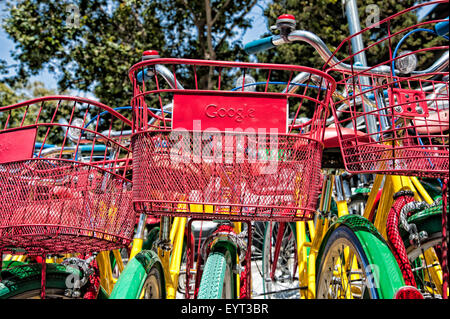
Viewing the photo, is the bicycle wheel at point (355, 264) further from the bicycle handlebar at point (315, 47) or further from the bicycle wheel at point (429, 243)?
the bicycle handlebar at point (315, 47)

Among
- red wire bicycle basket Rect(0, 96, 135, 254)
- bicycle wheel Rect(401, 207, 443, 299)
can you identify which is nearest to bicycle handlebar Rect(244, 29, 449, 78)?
bicycle wheel Rect(401, 207, 443, 299)

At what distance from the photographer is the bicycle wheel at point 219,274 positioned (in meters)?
1.33

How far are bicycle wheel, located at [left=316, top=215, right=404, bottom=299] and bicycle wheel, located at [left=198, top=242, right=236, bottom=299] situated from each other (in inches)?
15.7

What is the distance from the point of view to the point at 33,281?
1.51 metres

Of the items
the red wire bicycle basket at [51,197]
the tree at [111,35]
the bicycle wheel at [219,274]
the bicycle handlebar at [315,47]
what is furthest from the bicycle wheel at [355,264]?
the tree at [111,35]

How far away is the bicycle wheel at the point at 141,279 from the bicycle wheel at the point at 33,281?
0.85 ft

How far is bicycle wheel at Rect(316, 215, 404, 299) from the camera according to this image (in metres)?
1.26

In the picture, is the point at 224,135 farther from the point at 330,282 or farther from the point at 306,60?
the point at 306,60

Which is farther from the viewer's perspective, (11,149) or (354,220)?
(354,220)

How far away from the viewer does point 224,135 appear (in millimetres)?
1214

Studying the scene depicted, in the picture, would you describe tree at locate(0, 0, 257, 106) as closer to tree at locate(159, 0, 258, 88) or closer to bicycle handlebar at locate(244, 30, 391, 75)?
tree at locate(159, 0, 258, 88)

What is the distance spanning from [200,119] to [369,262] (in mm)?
669

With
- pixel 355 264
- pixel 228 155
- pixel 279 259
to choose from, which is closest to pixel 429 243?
pixel 355 264
